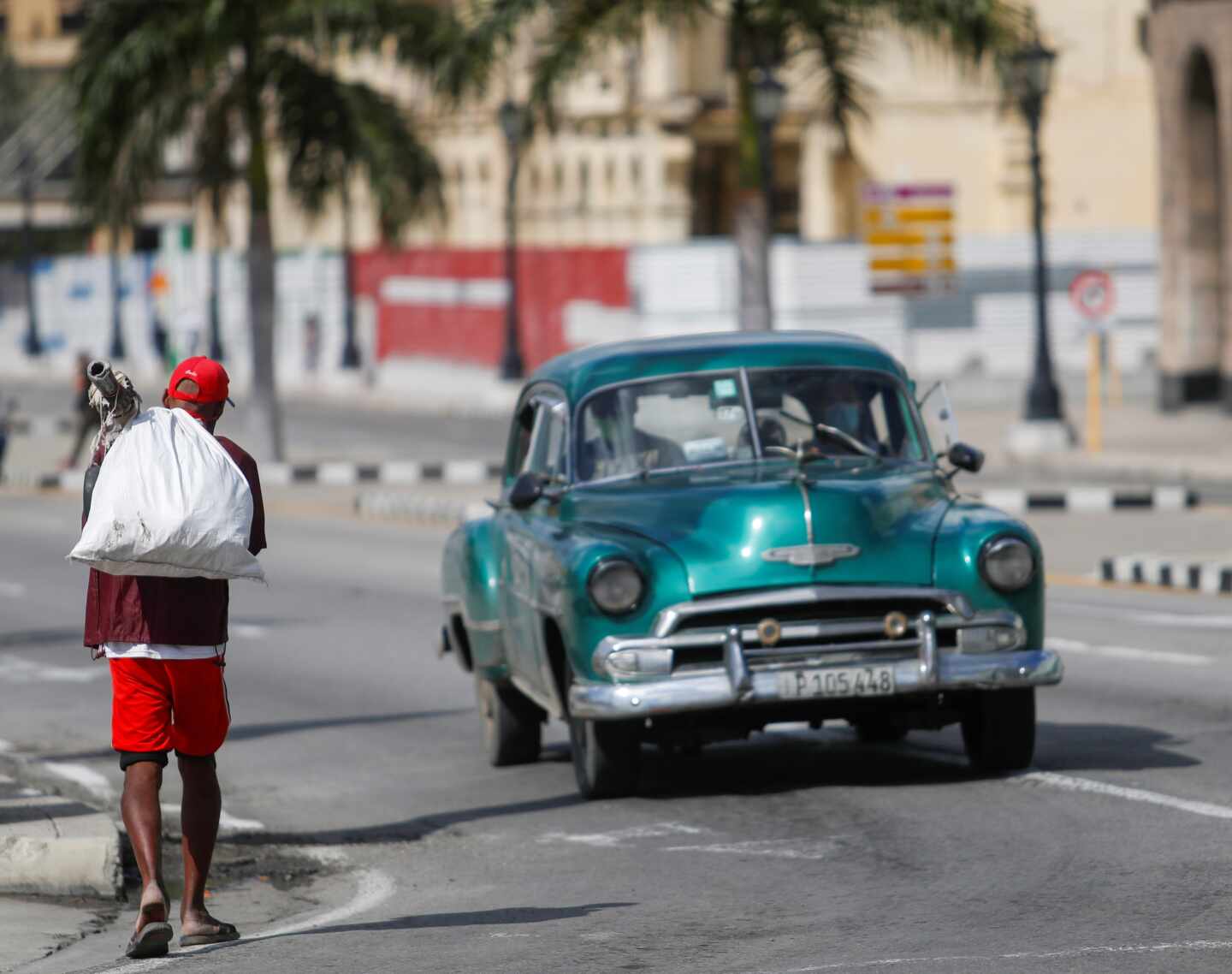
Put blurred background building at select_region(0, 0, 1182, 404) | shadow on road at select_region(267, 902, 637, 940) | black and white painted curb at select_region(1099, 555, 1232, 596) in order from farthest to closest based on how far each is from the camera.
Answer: blurred background building at select_region(0, 0, 1182, 404), black and white painted curb at select_region(1099, 555, 1232, 596), shadow on road at select_region(267, 902, 637, 940)

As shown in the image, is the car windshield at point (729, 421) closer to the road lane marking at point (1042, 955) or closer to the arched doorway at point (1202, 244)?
the road lane marking at point (1042, 955)

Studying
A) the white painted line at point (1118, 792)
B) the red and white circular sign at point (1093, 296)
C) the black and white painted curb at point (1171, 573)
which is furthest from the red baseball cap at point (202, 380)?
the red and white circular sign at point (1093, 296)

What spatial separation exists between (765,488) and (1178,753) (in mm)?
2104

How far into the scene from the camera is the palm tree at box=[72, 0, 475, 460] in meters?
31.9

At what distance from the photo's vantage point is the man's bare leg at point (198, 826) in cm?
796

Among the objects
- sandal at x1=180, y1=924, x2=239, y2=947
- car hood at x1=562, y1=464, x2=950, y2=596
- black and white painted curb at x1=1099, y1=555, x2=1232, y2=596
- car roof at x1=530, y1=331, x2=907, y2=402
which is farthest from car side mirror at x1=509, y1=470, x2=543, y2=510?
black and white painted curb at x1=1099, y1=555, x2=1232, y2=596

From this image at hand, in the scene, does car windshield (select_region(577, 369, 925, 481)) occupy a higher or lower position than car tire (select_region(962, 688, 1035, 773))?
higher

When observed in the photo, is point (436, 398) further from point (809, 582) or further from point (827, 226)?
point (809, 582)

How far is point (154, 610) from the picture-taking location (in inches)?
309

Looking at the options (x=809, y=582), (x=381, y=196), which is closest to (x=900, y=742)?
(x=809, y=582)

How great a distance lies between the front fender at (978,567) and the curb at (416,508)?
16.2 metres

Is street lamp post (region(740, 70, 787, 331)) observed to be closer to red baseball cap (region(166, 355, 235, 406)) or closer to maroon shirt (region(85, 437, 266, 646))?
red baseball cap (region(166, 355, 235, 406))

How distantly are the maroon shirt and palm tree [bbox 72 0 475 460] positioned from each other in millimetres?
23769

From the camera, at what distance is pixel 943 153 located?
6775 centimetres
